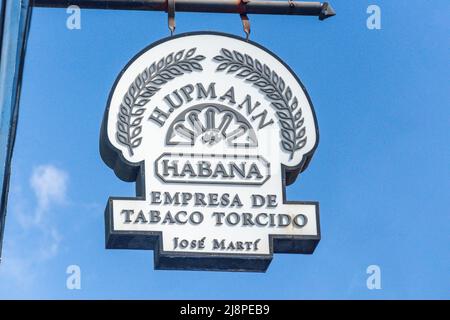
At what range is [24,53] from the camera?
23.8 m

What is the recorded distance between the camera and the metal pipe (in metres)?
26.2

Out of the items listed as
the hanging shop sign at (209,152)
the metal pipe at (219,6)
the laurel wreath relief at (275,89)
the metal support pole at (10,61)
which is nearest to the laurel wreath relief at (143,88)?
the hanging shop sign at (209,152)

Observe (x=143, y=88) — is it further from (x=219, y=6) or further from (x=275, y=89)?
(x=275, y=89)

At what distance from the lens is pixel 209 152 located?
2581 centimetres

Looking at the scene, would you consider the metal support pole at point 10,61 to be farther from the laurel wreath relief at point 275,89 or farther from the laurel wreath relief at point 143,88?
the laurel wreath relief at point 275,89

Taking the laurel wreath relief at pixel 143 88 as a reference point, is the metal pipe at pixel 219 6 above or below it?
above

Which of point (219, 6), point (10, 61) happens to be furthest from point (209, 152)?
point (10, 61)

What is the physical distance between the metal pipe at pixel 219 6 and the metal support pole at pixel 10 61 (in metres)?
2.46

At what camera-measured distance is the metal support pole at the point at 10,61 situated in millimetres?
23203

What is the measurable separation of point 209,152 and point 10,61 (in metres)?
3.30

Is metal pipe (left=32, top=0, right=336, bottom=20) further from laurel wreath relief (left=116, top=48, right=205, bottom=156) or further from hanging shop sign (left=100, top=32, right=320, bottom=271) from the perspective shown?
laurel wreath relief (left=116, top=48, right=205, bottom=156)

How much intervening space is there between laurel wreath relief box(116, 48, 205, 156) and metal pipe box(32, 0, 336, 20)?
0.53 m
